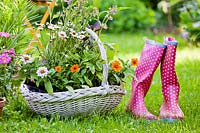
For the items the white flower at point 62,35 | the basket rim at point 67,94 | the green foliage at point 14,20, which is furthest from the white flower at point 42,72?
the green foliage at point 14,20

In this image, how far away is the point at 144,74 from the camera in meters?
3.79

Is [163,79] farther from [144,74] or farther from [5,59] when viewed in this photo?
[5,59]

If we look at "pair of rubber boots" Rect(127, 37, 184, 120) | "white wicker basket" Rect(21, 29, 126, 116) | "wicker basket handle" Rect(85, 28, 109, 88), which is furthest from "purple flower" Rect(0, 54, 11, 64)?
"pair of rubber boots" Rect(127, 37, 184, 120)

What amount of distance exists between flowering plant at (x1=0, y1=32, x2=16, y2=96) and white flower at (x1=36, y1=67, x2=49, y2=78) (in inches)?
7.4

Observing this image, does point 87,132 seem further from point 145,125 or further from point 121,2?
point 121,2

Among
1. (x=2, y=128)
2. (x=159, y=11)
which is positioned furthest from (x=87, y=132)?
(x=159, y=11)

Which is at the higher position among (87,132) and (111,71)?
(111,71)

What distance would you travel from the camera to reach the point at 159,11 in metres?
10.7

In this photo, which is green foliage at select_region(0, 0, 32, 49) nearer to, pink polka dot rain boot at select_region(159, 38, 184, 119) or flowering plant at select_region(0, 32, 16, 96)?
flowering plant at select_region(0, 32, 16, 96)

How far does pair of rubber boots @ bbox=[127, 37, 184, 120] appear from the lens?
12.1 feet

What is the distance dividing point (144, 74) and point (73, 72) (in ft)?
1.67

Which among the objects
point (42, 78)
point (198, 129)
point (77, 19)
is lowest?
point (198, 129)

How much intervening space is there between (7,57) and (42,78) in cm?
24

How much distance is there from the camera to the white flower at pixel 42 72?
348 centimetres
